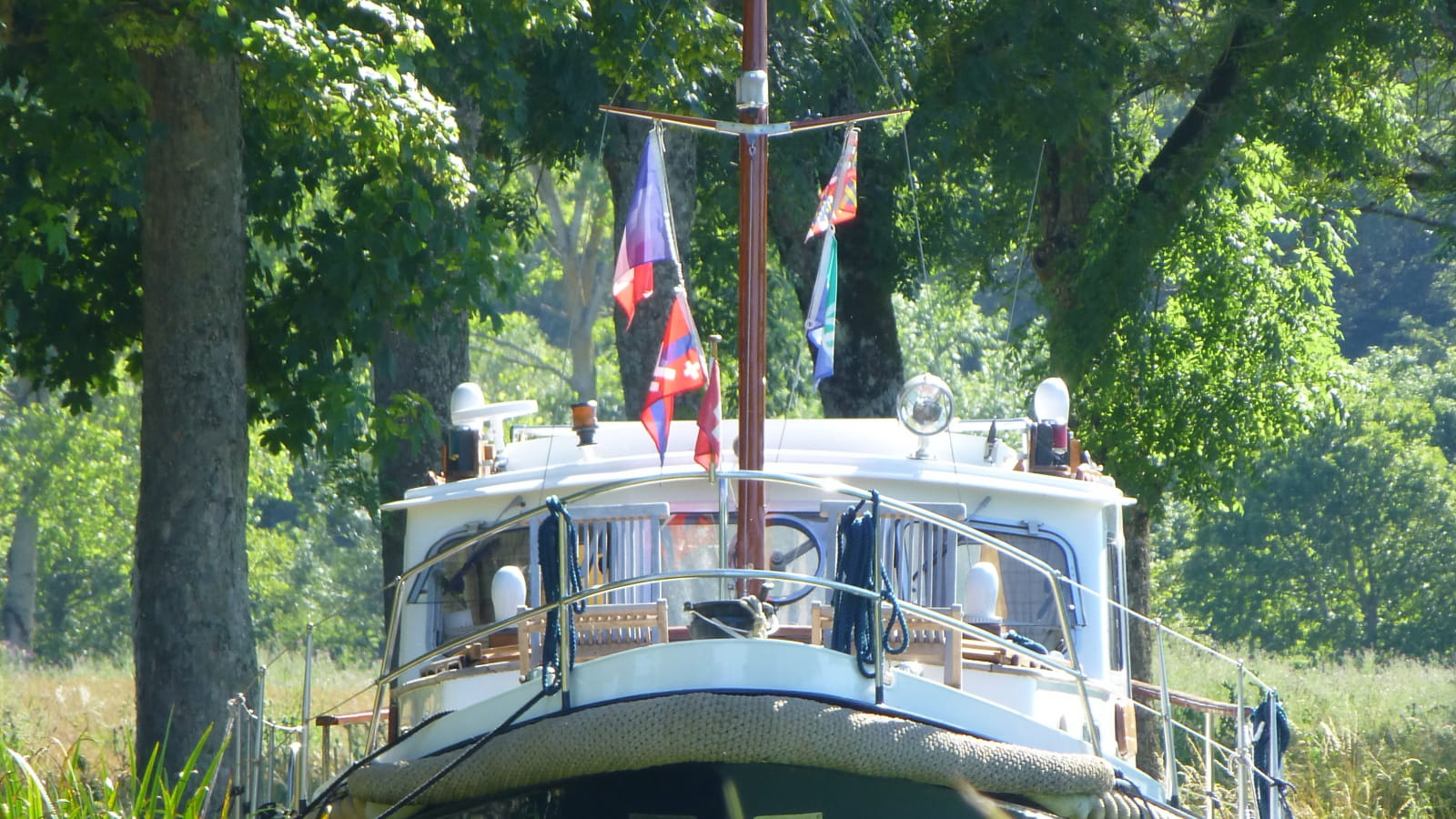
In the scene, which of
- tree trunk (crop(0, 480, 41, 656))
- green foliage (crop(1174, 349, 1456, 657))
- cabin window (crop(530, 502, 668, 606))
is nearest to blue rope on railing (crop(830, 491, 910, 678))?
cabin window (crop(530, 502, 668, 606))

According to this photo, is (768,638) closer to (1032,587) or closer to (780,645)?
(780,645)

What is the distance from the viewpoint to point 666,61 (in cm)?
1254

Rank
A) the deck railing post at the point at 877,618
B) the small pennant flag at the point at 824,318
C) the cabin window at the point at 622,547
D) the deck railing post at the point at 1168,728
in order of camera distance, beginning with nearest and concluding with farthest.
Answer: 1. the deck railing post at the point at 877,618
2. the deck railing post at the point at 1168,728
3. the cabin window at the point at 622,547
4. the small pennant flag at the point at 824,318

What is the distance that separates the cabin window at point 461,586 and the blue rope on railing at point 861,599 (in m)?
3.00

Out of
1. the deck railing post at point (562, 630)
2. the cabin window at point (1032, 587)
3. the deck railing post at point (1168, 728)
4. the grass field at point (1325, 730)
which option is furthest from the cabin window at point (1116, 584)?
the grass field at point (1325, 730)

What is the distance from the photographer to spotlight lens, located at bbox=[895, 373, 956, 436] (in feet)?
27.7

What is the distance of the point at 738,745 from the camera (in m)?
5.77

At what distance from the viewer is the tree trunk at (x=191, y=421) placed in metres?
10.5

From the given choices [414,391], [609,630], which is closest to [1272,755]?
[609,630]

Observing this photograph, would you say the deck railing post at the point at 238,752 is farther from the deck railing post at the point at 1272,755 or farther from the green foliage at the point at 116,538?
the green foliage at the point at 116,538

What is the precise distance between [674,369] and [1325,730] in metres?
8.53

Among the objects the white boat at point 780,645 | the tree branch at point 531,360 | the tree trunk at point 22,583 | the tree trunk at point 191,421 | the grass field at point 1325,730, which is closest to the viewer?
the white boat at point 780,645

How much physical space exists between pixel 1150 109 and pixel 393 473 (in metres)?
8.44

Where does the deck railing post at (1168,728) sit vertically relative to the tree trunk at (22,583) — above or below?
above
